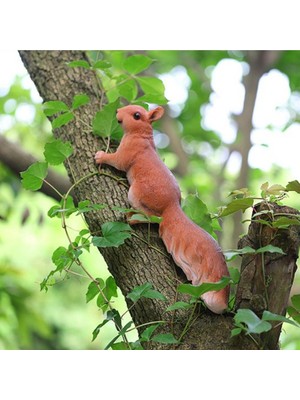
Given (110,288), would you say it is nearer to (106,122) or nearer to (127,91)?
(106,122)

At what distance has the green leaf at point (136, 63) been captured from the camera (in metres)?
1.16

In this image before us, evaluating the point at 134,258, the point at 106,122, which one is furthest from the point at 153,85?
the point at 134,258

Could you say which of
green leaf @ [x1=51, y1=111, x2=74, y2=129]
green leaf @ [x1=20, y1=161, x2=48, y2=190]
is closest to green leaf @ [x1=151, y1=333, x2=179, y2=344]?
green leaf @ [x1=20, y1=161, x2=48, y2=190]

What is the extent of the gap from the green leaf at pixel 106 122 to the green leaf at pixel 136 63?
0.19 m

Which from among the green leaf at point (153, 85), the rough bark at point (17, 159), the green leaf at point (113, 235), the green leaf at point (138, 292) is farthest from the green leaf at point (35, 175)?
the rough bark at point (17, 159)

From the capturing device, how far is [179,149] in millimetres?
2738

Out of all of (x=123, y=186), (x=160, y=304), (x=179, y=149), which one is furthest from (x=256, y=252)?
(x=179, y=149)

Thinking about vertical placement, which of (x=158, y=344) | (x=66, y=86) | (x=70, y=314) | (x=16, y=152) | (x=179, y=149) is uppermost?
(x=66, y=86)

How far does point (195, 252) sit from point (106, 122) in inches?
12.7

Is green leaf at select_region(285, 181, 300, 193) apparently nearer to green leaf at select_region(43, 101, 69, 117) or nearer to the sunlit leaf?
the sunlit leaf

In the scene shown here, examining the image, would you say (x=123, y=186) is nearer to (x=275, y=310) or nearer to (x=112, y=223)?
(x=112, y=223)

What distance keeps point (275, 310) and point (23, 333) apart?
1.37 m

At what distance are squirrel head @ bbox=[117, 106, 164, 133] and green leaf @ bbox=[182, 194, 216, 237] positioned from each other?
0.16 m

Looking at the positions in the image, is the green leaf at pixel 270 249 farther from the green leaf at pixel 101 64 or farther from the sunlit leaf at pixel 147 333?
the green leaf at pixel 101 64
